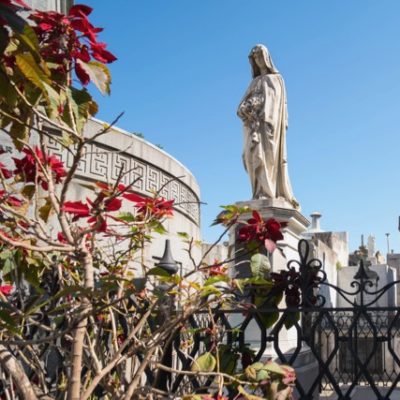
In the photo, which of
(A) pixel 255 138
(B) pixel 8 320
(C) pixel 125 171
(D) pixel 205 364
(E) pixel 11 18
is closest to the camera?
(E) pixel 11 18

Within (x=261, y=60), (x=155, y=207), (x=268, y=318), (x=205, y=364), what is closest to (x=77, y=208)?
(x=155, y=207)

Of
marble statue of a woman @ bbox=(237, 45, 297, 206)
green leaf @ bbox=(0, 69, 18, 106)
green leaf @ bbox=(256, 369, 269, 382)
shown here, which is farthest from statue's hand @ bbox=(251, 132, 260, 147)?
green leaf @ bbox=(0, 69, 18, 106)

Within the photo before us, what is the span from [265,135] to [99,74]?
5.65m

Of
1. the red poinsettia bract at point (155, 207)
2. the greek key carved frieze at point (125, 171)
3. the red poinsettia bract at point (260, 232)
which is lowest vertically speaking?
the red poinsettia bract at point (260, 232)

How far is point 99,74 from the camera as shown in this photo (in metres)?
1.79

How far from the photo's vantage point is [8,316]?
1.70 m

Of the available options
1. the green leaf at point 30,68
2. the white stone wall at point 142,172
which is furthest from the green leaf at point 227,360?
the white stone wall at point 142,172

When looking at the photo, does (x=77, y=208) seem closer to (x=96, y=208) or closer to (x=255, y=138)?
(x=96, y=208)

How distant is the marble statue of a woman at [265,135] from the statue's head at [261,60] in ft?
0.04

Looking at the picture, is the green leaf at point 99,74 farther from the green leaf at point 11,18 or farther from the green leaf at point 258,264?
the green leaf at point 258,264

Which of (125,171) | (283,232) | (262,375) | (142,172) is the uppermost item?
(142,172)

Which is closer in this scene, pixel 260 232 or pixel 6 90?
pixel 6 90

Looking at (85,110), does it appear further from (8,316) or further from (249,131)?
(249,131)

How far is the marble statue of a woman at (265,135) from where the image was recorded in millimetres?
7234
